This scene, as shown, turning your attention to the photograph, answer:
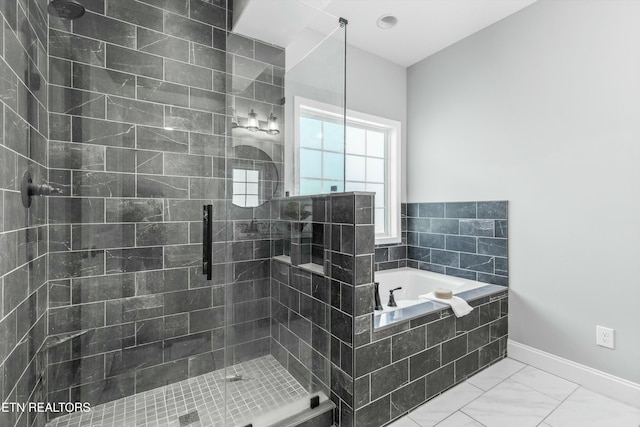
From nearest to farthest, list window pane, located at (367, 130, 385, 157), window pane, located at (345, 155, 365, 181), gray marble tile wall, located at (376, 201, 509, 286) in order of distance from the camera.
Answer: gray marble tile wall, located at (376, 201, 509, 286) → window pane, located at (345, 155, 365, 181) → window pane, located at (367, 130, 385, 157)

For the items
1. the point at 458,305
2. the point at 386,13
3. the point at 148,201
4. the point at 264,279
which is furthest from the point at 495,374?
the point at 386,13

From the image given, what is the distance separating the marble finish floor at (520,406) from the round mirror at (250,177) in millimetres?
1515

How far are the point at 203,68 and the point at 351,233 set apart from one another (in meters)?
1.62

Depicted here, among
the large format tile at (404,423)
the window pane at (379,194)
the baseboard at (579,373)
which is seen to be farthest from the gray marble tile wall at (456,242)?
the large format tile at (404,423)

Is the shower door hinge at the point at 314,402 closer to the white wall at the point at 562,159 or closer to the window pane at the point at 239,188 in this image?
the window pane at the point at 239,188

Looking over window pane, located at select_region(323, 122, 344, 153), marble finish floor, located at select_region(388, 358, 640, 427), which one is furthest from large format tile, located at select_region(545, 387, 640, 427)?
window pane, located at select_region(323, 122, 344, 153)

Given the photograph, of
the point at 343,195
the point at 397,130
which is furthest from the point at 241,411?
the point at 397,130

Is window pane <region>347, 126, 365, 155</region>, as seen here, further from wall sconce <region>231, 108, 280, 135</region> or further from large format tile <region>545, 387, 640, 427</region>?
large format tile <region>545, 387, 640, 427</region>

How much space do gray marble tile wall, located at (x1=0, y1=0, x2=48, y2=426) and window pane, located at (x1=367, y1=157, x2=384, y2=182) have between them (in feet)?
8.44

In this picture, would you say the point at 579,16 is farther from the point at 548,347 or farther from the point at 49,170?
the point at 49,170

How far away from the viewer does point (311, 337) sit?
1.74 m

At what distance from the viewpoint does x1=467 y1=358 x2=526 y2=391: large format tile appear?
6.70 ft

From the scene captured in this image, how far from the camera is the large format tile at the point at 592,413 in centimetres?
166

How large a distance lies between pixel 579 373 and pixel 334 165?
2.25 metres
